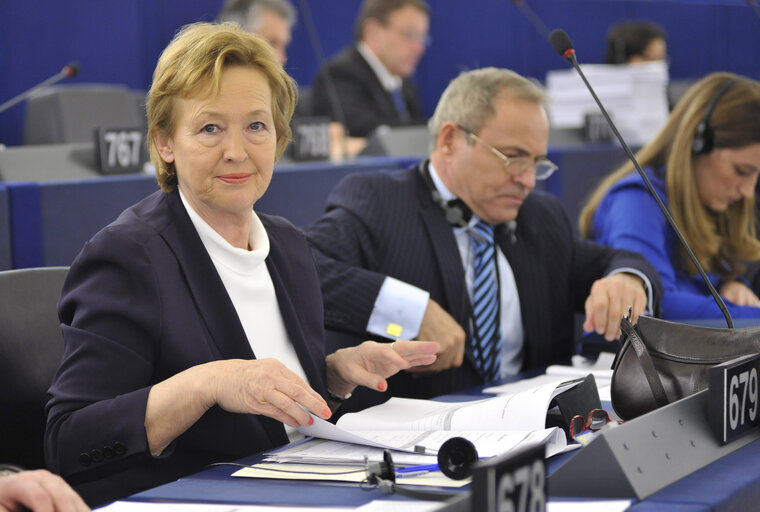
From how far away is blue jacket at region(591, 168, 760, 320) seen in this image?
8.17 ft

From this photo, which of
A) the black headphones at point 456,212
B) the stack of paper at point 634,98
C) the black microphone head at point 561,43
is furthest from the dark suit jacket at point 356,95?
the black microphone head at point 561,43

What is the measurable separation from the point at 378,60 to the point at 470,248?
138 inches

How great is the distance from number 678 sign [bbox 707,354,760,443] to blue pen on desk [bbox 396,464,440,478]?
1.21 feet

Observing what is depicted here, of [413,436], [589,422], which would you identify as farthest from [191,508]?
[589,422]

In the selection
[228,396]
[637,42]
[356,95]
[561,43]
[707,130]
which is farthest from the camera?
[637,42]

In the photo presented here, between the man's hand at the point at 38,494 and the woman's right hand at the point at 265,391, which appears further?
the woman's right hand at the point at 265,391

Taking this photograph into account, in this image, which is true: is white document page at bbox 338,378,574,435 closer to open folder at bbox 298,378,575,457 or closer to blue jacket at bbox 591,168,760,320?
open folder at bbox 298,378,575,457

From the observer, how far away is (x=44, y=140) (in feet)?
13.9

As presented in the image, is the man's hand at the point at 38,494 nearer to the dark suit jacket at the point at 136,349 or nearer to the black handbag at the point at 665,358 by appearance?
the dark suit jacket at the point at 136,349

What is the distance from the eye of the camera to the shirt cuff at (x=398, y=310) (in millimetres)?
2131

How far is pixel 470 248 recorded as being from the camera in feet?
7.72

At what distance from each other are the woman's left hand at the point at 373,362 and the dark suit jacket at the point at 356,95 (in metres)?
3.68

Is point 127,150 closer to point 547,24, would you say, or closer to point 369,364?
point 369,364

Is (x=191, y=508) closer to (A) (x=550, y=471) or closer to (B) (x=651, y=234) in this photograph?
(A) (x=550, y=471)
